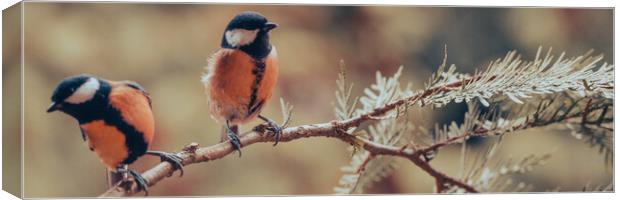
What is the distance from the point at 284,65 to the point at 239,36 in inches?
4.2

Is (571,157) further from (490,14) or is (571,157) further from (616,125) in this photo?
(490,14)

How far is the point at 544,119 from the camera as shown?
2025 millimetres

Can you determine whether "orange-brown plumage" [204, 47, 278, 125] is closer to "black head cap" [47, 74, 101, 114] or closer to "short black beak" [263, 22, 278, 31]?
"short black beak" [263, 22, 278, 31]

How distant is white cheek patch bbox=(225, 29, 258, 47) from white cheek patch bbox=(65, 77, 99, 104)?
246 millimetres

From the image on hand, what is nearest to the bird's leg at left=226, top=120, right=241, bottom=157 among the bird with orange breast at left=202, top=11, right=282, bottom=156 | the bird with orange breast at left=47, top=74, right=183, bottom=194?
the bird with orange breast at left=202, top=11, right=282, bottom=156

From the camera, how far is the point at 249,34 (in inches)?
79.4

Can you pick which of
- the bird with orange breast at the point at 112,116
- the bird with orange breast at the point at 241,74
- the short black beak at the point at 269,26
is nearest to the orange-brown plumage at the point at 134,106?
the bird with orange breast at the point at 112,116

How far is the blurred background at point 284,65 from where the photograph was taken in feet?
6.48

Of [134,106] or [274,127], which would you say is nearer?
[134,106]

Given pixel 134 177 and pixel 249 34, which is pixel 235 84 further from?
pixel 134 177

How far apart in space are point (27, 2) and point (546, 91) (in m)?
0.89

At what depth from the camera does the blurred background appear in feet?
6.48

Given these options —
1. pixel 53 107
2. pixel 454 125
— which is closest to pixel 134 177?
pixel 53 107

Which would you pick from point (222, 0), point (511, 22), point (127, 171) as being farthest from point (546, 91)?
point (127, 171)
